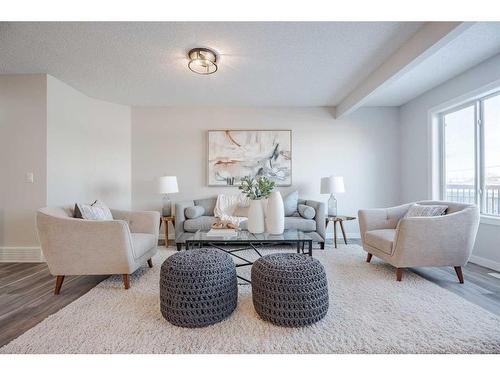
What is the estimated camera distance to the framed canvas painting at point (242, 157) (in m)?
4.21

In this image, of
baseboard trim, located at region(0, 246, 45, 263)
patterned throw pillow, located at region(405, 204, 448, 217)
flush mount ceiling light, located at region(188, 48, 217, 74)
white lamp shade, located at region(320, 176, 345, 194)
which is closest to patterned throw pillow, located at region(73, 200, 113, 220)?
baseboard trim, located at region(0, 246, 45, 263)

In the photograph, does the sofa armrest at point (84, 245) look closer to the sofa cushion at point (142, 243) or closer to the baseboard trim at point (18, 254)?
the sofa cushion at point (142, 243)

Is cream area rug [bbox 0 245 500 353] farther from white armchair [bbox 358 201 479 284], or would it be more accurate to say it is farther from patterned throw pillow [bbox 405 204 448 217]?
patterned throw pillow [bbox 405 204 448 217]

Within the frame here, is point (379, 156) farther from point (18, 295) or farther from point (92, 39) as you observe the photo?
point (18, 295)

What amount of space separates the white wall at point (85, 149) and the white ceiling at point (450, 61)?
3984 millimetres

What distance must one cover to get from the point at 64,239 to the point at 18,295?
0.66 m

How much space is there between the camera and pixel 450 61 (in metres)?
2.72

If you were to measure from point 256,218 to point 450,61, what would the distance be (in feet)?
9.20

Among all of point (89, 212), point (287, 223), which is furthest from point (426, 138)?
point (89, 212)

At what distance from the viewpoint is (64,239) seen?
2.02 metres

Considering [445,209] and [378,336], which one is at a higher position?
[445,209]

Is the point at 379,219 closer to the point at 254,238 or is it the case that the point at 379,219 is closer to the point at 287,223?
the point at 287,223

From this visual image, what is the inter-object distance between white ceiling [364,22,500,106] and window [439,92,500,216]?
0.49 meters

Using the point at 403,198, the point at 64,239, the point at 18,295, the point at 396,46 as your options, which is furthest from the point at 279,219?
the point at 403,198
